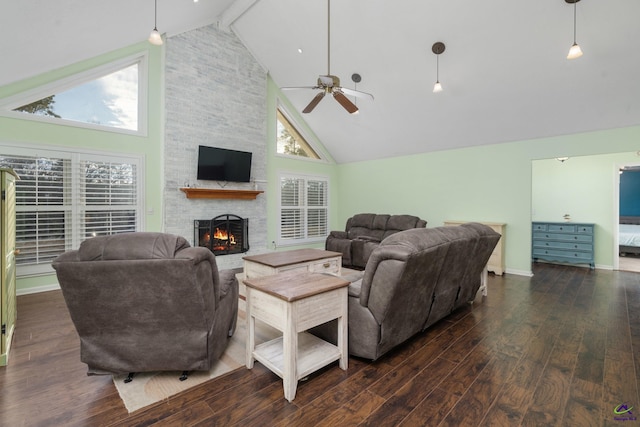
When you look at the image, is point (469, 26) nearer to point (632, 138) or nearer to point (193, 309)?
point (632, 138)

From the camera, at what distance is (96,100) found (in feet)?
15.0

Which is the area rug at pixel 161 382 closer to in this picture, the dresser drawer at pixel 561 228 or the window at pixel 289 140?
the window at pixel 289 140

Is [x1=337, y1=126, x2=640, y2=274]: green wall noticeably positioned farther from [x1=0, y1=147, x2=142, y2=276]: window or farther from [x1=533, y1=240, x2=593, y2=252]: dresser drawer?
[x1=0, y1=147, x2=142, y2=276]: window

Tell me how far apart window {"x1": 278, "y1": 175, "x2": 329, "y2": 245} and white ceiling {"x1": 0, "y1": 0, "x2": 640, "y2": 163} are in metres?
2.02

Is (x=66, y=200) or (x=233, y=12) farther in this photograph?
(x=233, y=12)

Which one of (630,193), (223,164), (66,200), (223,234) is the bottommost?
(223,234)

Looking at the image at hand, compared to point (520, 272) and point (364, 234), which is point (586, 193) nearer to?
point (520, 272)

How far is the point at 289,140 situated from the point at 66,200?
4530 mm

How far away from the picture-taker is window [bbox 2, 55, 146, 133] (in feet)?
13.4

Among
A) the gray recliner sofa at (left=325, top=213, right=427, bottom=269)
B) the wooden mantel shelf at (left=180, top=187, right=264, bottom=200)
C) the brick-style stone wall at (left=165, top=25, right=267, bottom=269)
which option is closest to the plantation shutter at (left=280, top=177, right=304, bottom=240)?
the brick-style stone wall at (left=165, top=25, right=267, bottom=269)

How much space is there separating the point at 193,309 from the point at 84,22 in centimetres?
407

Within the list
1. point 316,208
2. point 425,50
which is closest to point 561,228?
point 425,50

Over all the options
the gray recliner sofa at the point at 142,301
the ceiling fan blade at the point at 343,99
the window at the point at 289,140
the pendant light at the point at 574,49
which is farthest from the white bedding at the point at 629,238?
the gray recliner sofa at the point at 142,301

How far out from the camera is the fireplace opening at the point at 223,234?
219 inches
